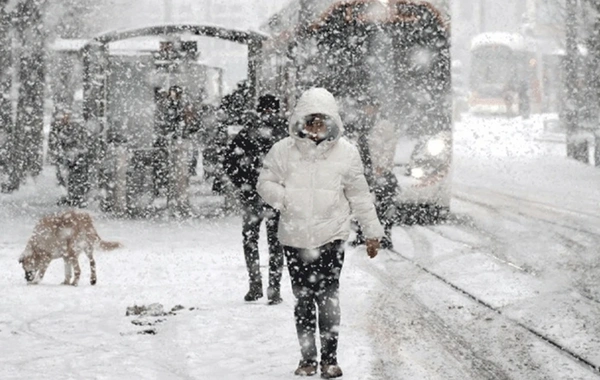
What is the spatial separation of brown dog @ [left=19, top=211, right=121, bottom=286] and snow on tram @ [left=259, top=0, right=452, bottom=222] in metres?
5.39

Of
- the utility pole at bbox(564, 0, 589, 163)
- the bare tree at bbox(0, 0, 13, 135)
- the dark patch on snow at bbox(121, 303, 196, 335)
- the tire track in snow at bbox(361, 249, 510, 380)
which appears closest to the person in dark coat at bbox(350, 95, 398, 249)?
the tire track in snow at bbox(361, 249, 510, 380)

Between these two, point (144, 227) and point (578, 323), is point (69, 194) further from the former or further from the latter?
point (578, 323)

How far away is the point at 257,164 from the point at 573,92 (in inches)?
795

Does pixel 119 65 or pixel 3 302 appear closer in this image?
pixel 3 302

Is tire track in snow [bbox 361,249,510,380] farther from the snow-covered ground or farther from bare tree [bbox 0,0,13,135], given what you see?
bare tree [bbox 0,0,13,135]

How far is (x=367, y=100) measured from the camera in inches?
551

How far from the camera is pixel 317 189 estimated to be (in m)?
5.76

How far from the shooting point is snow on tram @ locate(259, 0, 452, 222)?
14016 millimetres

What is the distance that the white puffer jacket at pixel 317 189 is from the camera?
5742mm

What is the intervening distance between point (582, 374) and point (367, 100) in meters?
8.54

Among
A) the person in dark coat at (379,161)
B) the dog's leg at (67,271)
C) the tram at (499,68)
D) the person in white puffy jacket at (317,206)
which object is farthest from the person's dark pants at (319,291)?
the tram at (499,68)

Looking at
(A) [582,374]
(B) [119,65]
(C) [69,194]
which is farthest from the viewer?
(B) [119,65]

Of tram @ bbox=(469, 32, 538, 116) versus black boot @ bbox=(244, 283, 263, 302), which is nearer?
black boot @ bbox=(244, 283, 263, 302)

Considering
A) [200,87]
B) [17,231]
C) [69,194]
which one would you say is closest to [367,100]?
[17,231]
